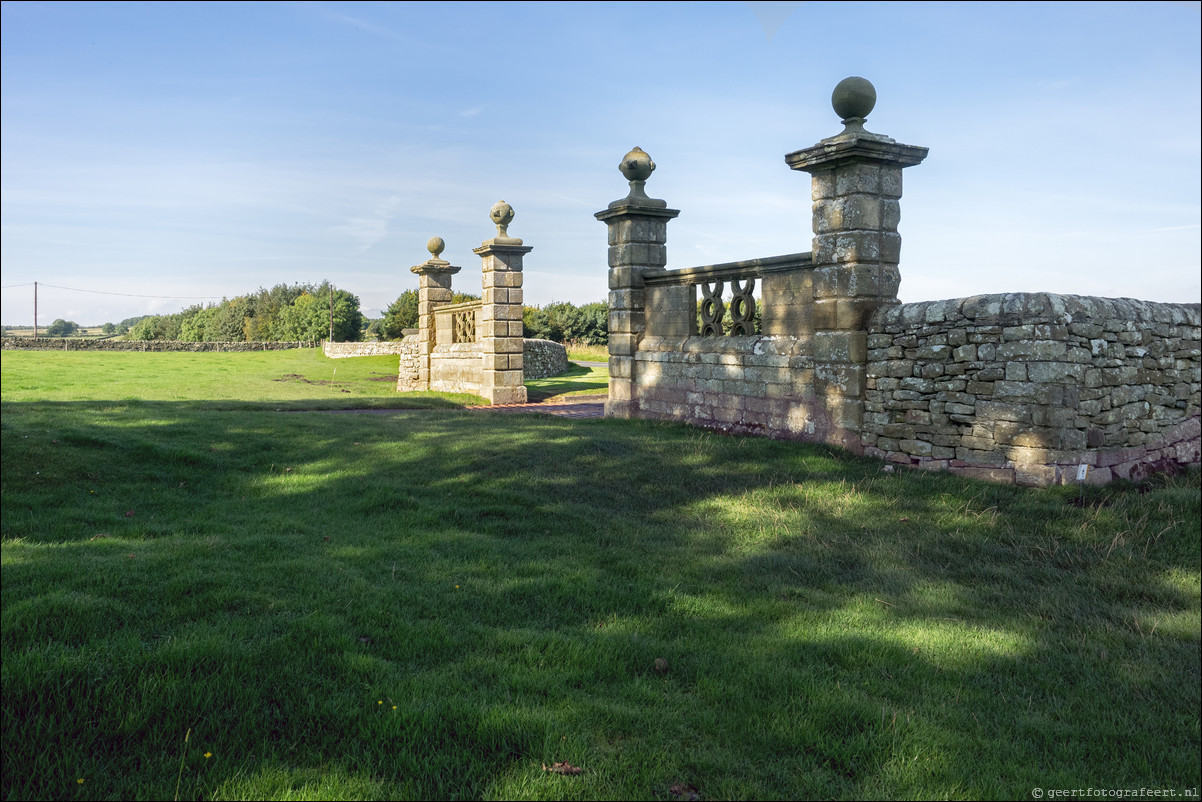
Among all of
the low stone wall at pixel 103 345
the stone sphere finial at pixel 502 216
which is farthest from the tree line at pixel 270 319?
the stone sphere finial at pixel 502 216

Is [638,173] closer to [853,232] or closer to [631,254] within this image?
[631,254]

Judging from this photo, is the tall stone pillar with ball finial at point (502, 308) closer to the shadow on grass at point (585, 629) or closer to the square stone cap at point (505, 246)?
the square stone cap at point (505, 246)

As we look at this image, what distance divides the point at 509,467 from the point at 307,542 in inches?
116

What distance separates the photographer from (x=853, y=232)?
9383 mm

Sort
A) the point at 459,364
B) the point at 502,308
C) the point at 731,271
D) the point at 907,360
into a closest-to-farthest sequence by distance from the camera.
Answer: the point at 907,360 < the point at 731,271 < the point at 502,308 < the point at 459,364

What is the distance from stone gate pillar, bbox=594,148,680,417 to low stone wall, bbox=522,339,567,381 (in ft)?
42.8

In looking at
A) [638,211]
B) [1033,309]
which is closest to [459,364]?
[638,211]

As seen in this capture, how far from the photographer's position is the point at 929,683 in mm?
4320

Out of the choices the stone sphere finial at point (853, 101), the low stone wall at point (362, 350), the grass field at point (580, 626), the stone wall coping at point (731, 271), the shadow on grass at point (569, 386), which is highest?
the stone sphere finial at point (853, 101)

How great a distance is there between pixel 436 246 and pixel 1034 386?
1726 centimetres

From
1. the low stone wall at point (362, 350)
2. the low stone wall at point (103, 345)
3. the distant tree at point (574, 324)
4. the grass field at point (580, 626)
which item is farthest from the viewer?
the distant tree at point (574, 324)

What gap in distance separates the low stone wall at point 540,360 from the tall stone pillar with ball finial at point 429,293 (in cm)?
444

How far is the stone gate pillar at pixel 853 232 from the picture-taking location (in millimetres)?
9352

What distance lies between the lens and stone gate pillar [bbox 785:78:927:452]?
9352 millimetres
